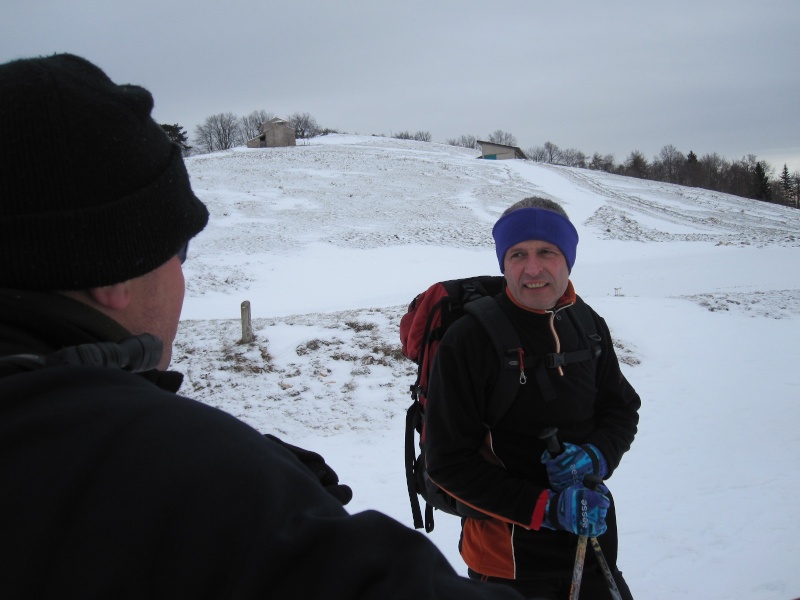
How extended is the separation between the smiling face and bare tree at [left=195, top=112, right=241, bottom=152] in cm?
9698

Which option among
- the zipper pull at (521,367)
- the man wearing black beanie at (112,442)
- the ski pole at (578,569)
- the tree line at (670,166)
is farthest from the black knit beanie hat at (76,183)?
the tree line at (670,166)

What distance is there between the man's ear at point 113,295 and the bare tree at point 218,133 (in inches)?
3867

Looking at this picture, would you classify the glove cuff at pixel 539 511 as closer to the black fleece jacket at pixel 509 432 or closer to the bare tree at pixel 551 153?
the black fleece jacket at pixel 509 432

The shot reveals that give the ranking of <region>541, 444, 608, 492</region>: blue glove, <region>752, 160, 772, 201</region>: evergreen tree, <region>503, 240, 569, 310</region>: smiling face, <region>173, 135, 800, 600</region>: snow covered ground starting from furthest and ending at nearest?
<region>752, 160, 772, 201</region>: evergreen tree
<region>173, 135, 800, 600</region>: snow covered ground
<region>503, 240, 569, 310</region>: smiling face
<region>541, 444, 608, 492</region>: blue glove

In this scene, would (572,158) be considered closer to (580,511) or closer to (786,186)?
(786,186)

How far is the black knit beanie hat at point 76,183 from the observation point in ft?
2.83

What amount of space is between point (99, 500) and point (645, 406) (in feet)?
26.3

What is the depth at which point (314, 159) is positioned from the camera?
45938 millimetres

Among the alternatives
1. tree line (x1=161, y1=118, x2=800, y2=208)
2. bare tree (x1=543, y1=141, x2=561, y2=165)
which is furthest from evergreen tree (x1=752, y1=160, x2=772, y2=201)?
bare tree (x1=543, y1=141, x2=561, y2=165)

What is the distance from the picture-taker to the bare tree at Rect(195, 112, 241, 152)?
3605 inches

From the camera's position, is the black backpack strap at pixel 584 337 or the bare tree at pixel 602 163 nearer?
the black backpack strap at pixel 584 337

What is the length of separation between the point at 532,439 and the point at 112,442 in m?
2.13

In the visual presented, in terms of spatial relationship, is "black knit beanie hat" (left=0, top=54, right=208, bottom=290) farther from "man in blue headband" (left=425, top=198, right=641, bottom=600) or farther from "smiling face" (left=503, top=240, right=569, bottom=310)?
"smiling face" (left=503, top=240, right=569, bottom=310)

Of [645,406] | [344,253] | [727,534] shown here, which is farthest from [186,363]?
[344,253]
